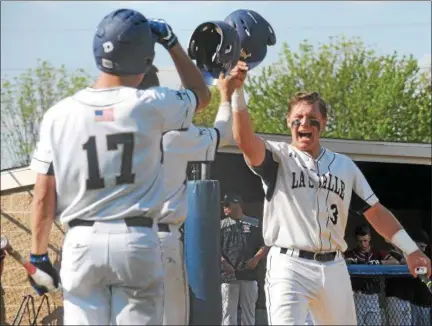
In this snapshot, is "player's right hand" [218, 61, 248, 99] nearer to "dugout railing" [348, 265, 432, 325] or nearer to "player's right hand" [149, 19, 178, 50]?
"player's right hand" [149, 19, 178, 50]

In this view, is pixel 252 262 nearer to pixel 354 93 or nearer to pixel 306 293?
pixel 306 293

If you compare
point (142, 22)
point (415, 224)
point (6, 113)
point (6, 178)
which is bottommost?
point (6, 113)

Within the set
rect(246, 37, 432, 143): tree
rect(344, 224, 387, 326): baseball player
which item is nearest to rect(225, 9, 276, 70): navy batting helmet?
rect(344, 224, 387, 326): baseball player

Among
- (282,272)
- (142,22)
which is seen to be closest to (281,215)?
(282,272)

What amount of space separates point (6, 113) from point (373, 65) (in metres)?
17.5

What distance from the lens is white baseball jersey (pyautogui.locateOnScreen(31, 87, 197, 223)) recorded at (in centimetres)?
470

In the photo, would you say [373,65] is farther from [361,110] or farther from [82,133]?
[82,133]

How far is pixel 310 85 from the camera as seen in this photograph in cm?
4338

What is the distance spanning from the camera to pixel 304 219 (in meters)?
6.25

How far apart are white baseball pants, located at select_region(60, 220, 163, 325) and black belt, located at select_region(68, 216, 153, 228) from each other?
22mm

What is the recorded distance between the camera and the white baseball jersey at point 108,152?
470 centimetres

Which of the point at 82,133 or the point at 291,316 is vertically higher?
the point at 82,133

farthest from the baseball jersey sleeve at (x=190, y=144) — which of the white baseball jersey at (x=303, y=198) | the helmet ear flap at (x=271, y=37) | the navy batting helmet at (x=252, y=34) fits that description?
the helmet ear flap at (x=271, y=37)

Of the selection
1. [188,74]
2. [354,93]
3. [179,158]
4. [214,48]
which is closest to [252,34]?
[214,48]
